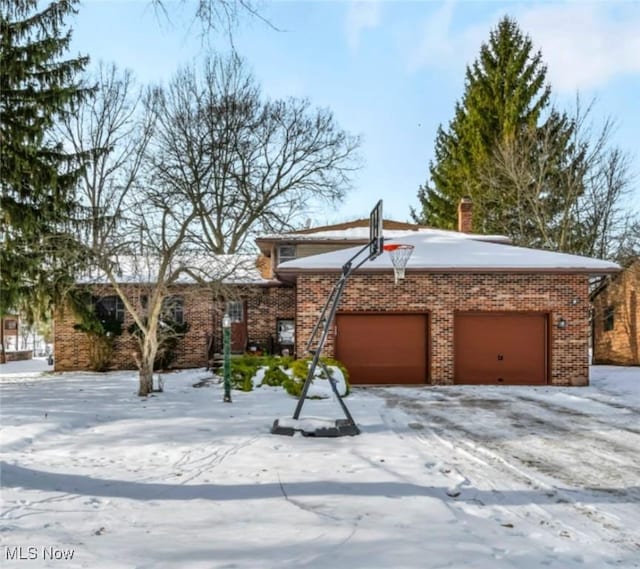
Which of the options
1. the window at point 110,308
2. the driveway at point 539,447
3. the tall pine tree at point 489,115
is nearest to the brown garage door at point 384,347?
the driveway at point 539,447

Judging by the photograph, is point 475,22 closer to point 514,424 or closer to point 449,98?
point 514,424

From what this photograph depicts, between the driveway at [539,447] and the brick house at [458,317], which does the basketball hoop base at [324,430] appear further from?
the brick house at [458,317]

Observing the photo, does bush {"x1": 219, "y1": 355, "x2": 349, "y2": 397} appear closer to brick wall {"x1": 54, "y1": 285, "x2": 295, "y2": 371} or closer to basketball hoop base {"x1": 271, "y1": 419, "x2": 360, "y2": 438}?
basketball hoop base {"x1": 271, "y1": 419, "x2": 360, "y2": 438}

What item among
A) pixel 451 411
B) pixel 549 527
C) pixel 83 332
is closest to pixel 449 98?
pixel 83 332

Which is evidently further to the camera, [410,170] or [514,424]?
[410,170]

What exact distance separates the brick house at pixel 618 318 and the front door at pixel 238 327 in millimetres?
15189

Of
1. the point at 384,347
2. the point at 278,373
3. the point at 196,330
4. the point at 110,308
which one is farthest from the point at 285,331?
the point at 278,373

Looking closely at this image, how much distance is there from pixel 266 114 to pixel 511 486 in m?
23.8

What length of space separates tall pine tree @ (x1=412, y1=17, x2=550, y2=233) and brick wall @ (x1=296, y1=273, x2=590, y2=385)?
13.2 m

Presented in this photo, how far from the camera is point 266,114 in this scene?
26.7 m

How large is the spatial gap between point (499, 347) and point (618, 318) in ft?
38.8

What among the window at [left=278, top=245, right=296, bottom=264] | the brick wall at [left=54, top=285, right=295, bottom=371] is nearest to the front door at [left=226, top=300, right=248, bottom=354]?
the brick wall at [left=54, top=285, right=295, bottom=371]

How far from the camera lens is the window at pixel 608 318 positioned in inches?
965

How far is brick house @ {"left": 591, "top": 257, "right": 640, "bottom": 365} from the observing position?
74.3 ft
